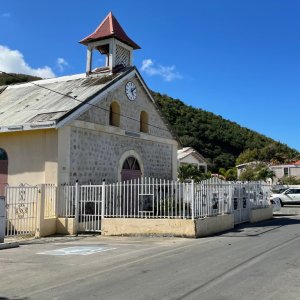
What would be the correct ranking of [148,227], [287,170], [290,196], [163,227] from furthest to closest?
[287,170] → [290,196] → [148,227] → [163,227]

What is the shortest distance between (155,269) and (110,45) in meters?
15.1

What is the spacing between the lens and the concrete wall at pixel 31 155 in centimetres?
1712

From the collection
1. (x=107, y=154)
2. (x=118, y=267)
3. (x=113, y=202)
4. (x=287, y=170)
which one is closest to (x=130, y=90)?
(x=107, y=154)

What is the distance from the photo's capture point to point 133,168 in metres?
22.2

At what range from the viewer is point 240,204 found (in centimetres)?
1973

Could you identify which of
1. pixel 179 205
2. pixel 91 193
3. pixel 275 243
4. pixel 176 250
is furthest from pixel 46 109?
pixel 275 243

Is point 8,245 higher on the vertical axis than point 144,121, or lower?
lower

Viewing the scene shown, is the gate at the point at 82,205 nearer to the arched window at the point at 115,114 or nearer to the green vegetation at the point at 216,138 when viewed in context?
the arched window at the point at 115,114

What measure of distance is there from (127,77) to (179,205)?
28.4ft

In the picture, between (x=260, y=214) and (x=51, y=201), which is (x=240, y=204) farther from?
(x=51, y=201)

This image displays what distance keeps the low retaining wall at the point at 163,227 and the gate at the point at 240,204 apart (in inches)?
110

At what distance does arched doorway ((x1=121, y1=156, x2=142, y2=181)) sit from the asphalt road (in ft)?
22.8

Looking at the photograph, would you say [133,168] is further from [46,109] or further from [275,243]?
[275,243]

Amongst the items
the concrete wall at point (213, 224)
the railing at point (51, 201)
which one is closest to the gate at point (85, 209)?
the railing at point (51, 201)
